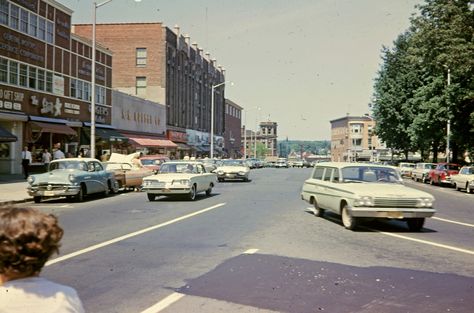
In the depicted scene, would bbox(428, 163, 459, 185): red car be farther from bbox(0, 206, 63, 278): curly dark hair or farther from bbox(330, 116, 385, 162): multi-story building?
bbox(330, 116, 385, 162): multi-story building

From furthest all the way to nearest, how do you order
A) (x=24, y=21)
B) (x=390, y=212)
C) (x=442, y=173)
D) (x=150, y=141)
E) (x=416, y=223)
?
(x=150, y=141) < (x=442, y=173) < (x=24, y=21) < (x=416, y=223) < (x=390, y=212)

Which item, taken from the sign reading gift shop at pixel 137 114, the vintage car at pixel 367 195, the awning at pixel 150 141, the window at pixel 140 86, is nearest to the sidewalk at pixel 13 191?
the vintage car at pixel 367 195

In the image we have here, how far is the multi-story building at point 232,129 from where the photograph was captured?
110m

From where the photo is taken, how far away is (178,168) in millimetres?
19625

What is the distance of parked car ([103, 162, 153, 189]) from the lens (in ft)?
76.4

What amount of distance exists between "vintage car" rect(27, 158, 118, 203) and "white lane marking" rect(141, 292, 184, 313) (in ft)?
42.6

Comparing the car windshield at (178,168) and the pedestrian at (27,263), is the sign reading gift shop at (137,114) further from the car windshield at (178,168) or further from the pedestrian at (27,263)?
the pedestrian at (27,263)

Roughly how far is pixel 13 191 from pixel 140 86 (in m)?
43.9

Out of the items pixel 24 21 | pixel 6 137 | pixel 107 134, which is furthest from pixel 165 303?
pixel 107 134

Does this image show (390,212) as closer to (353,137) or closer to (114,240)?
(114,240)

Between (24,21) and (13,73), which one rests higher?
(24,21)

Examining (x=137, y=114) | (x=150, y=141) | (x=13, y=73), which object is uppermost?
(x=13, y=73)

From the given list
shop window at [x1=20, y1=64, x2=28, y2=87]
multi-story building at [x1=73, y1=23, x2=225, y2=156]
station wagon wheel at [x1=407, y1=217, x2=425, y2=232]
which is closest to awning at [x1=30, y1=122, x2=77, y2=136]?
shop window at [x1=20, y1=64, x2=28, y2=87]

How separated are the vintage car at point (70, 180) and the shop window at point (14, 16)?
548 inches
